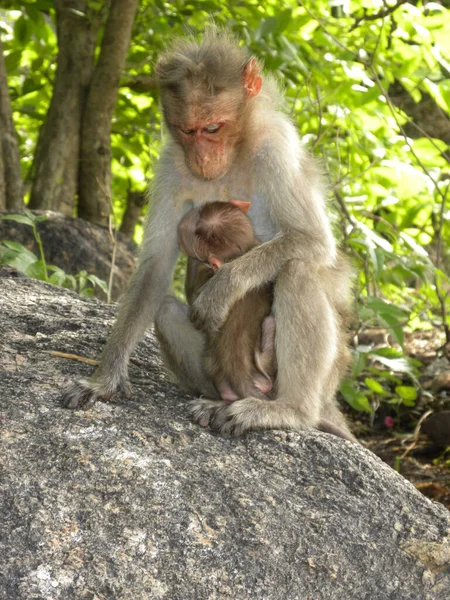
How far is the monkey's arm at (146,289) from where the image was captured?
360cm

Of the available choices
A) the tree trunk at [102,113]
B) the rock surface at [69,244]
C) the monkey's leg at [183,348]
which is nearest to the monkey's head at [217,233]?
the monkey's leg at [183,348]

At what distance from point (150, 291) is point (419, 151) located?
8.22 feet

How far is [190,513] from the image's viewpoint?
268 cm

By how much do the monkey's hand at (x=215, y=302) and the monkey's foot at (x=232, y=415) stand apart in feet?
1.21

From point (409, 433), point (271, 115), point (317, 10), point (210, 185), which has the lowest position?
point (409, 433)

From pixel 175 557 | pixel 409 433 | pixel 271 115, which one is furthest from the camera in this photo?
pixel 409 433

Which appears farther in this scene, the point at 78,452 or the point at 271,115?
→ the point at 271,115

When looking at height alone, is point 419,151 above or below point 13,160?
above

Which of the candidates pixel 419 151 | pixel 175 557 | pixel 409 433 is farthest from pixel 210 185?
pixel 409 433

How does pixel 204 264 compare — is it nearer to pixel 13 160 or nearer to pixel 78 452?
pixel 78 452

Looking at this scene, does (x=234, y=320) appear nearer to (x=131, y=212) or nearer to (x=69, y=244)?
(x=69, y=244)

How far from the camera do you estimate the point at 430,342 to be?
7.56 meters

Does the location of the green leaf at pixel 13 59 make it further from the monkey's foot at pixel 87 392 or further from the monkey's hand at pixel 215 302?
the monkey's foot at pixel 87 392

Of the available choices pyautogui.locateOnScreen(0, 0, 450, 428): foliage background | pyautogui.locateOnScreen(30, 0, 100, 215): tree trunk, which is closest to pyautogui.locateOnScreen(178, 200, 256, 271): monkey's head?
pyautogui.locateOnScreen(0, 0, 450, 428): foliage background
